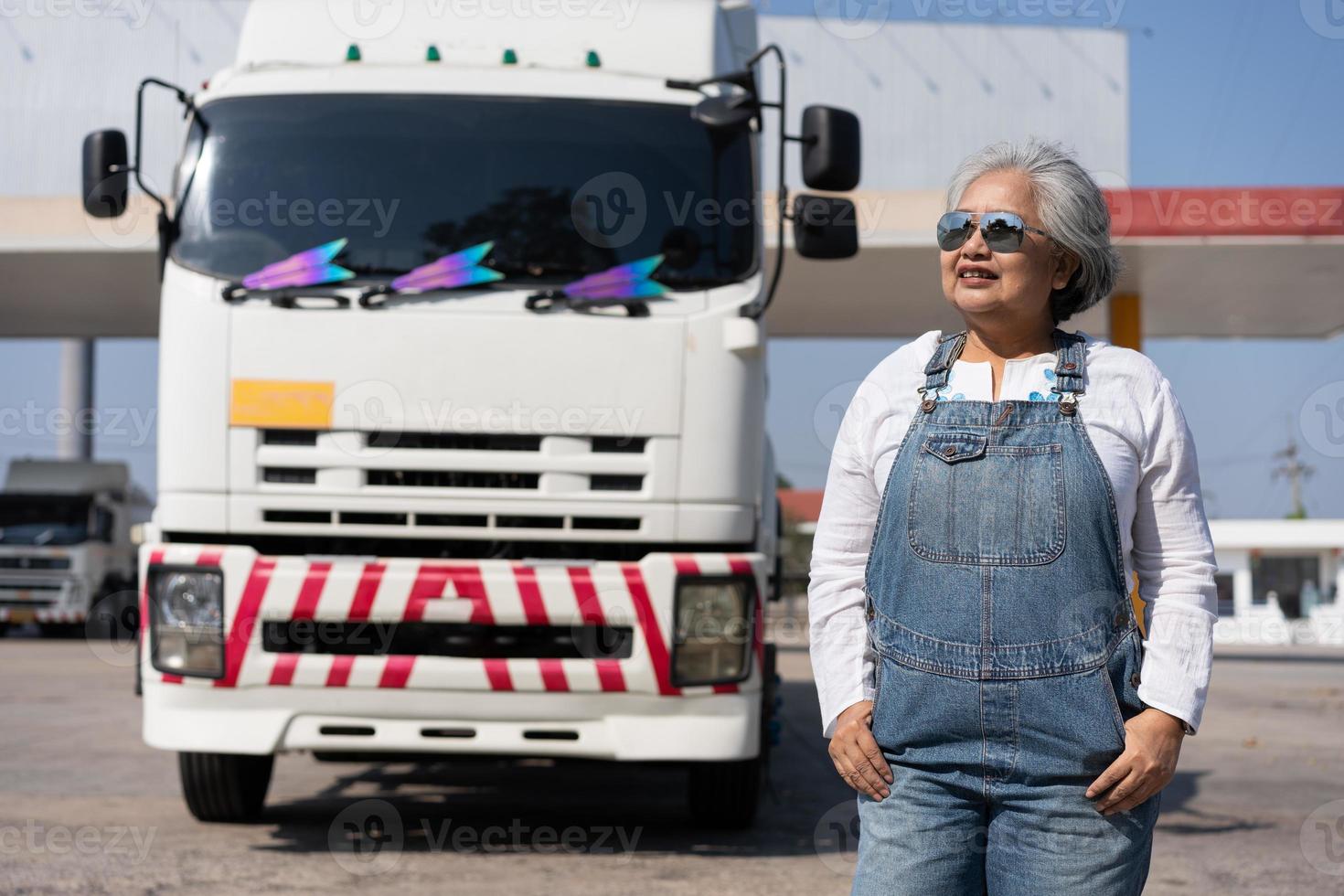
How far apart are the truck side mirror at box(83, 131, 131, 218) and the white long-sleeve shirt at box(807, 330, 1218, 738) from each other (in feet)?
14.9

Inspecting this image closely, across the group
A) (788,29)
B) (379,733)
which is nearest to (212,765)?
(379,733)

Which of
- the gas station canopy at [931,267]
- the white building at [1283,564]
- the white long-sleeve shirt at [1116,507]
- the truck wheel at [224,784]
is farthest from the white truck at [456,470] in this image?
the white building at [1283,564]

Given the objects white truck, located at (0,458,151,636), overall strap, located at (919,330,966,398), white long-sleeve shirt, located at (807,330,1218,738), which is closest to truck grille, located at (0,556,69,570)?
white truck, located at (0,458,151,636)

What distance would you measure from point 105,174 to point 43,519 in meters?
18.9

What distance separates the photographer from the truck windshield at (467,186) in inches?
222

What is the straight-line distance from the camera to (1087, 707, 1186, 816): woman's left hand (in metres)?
2.15

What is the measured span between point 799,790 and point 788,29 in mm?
21289

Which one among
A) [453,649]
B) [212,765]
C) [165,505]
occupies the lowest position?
[212,765]

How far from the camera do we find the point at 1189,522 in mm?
2277

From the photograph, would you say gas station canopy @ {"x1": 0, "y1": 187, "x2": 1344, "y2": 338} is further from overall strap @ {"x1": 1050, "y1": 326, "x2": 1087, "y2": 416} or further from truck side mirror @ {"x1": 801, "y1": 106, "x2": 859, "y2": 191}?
overall strap @ {"x1": 1050, "y1": 326, "x2": 1087, "y2": 416}

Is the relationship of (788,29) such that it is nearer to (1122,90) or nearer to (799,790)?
(1122,90)

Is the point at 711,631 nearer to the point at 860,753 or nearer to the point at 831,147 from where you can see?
the point at 831,147

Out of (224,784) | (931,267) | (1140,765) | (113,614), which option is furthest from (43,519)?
(1140,765)

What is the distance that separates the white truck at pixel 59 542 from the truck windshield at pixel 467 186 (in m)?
18.7
